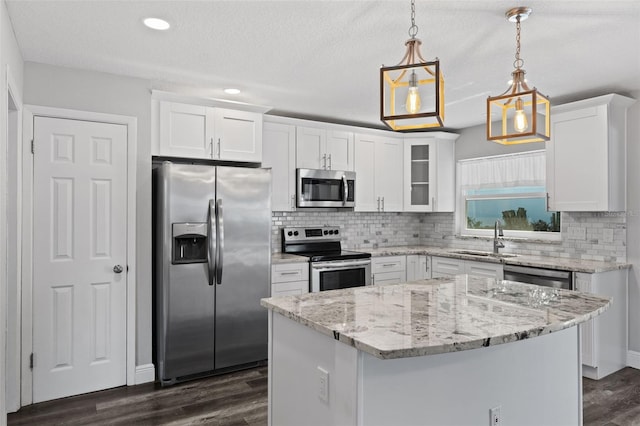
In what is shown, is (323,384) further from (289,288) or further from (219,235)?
(289,288)

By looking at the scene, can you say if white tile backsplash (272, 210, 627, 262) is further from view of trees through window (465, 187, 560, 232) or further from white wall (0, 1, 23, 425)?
white wall (0, 1, 23, 425)

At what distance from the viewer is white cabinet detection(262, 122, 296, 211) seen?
451cm

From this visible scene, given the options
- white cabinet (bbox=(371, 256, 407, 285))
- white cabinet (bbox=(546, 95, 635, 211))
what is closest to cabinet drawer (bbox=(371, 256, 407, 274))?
white cabinet (bbox=(371, 256, 407, 285))

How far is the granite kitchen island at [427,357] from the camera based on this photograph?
1612 mm

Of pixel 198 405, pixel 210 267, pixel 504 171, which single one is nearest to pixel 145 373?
pixel 198 405

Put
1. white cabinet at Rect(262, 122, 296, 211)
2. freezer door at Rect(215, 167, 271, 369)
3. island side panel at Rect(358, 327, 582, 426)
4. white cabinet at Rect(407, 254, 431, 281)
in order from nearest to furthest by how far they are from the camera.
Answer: island side panel at Rect(358, 327, 582, 426)
freezer door at Rect(215, 167, 271, 369)
white cabinet at Rect(262, 122, 296, 211)
white cabinet at Rect(407, 254, 431, 281)

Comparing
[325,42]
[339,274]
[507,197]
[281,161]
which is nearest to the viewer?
[325,42]

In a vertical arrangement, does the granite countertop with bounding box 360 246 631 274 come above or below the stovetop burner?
below

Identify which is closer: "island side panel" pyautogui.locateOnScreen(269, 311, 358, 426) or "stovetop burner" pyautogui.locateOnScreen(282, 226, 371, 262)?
"island side panel" pyautogui.locateOnScreen(269, 311, 358, 426)

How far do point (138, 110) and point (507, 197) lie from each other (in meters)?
4.01

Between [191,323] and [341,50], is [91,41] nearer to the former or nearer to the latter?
[341,50]

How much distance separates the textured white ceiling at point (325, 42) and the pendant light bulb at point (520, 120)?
0.67 meters

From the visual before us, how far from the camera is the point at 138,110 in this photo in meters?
3.54

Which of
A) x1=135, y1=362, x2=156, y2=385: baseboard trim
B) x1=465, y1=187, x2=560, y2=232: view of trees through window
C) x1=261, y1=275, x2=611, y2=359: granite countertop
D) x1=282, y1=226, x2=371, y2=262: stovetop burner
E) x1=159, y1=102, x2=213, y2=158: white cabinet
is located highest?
x1=159, y1=102, x2=213, y2=158: white cabinet
